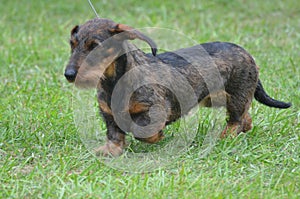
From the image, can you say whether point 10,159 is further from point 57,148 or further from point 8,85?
point 8,85

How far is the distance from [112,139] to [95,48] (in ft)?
2.99

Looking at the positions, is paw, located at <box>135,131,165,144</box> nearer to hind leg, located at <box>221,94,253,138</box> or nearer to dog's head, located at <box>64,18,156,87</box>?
dog's head, located at <box>64,18,156,87</box>

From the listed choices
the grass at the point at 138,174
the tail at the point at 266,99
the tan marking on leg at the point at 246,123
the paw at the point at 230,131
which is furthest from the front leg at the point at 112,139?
the tail at the point at 266,99

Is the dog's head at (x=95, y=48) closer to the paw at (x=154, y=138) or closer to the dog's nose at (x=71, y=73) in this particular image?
the dog's nose at (x=71, y=73)

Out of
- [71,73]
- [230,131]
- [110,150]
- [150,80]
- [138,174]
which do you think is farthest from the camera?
[230,131]

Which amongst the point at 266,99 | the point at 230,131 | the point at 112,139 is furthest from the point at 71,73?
the point at 266,99

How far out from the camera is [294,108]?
6664 mm

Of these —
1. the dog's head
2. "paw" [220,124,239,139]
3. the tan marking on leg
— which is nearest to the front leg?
the dog's head

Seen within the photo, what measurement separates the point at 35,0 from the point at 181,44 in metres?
4.05

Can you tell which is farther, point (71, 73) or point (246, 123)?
point (246, 123)

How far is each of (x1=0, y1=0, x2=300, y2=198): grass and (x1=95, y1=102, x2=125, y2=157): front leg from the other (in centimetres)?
15

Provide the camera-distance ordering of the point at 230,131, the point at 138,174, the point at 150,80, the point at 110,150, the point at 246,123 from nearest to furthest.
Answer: the point at 138,174 < the point at 150,80 < the point at 110,150 < the point at 230,131 < the point at 246,123

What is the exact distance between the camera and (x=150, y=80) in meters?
5.34

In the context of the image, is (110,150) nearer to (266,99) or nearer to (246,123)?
(246,123)
